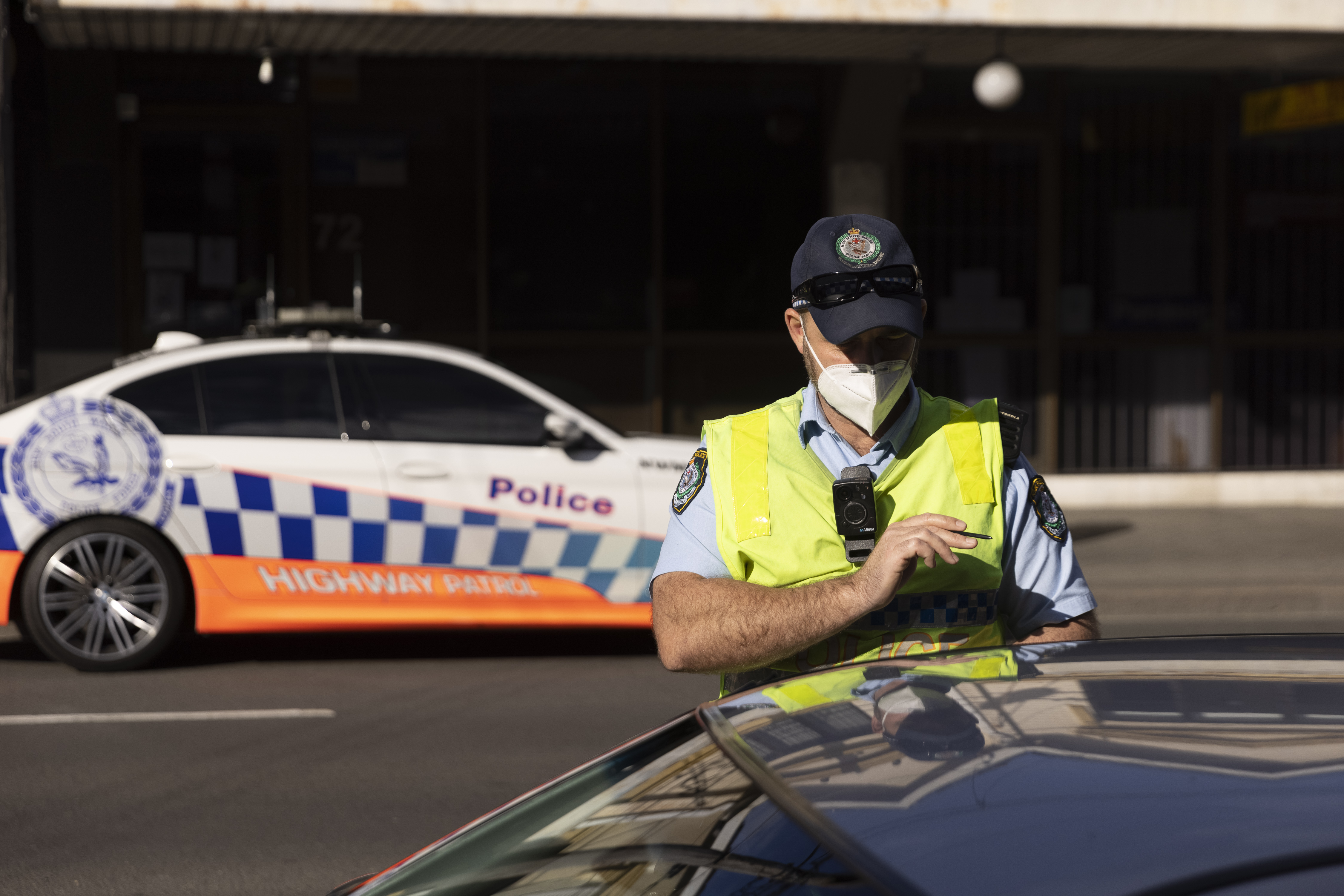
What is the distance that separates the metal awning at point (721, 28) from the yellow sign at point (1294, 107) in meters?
0.33

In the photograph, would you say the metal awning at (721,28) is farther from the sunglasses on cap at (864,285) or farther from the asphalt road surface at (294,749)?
the sunglasses on cap at (864,285)

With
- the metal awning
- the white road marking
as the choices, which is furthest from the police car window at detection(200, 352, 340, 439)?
the metal awning

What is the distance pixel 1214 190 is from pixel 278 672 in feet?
31.2

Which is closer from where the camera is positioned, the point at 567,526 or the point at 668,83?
the point at 567,526

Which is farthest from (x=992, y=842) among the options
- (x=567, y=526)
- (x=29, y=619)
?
(x=29, y=619)

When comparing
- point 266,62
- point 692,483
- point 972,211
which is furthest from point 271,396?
point 972,211

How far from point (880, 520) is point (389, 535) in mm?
5175

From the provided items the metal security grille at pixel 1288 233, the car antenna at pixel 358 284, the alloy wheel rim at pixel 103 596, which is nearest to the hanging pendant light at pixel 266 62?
the car antenna at pixel 358 284

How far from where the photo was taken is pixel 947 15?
1049cm

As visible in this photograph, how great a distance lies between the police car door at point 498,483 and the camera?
283 inches

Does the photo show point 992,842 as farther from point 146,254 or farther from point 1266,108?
point 1266,108

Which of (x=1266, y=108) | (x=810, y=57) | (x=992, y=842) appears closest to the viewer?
(x=992, y=842)

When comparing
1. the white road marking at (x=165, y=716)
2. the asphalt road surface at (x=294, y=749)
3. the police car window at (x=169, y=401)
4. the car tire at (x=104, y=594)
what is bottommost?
the asphalt road surface at (x=294, y=749)

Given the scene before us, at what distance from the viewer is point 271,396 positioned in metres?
7.24
